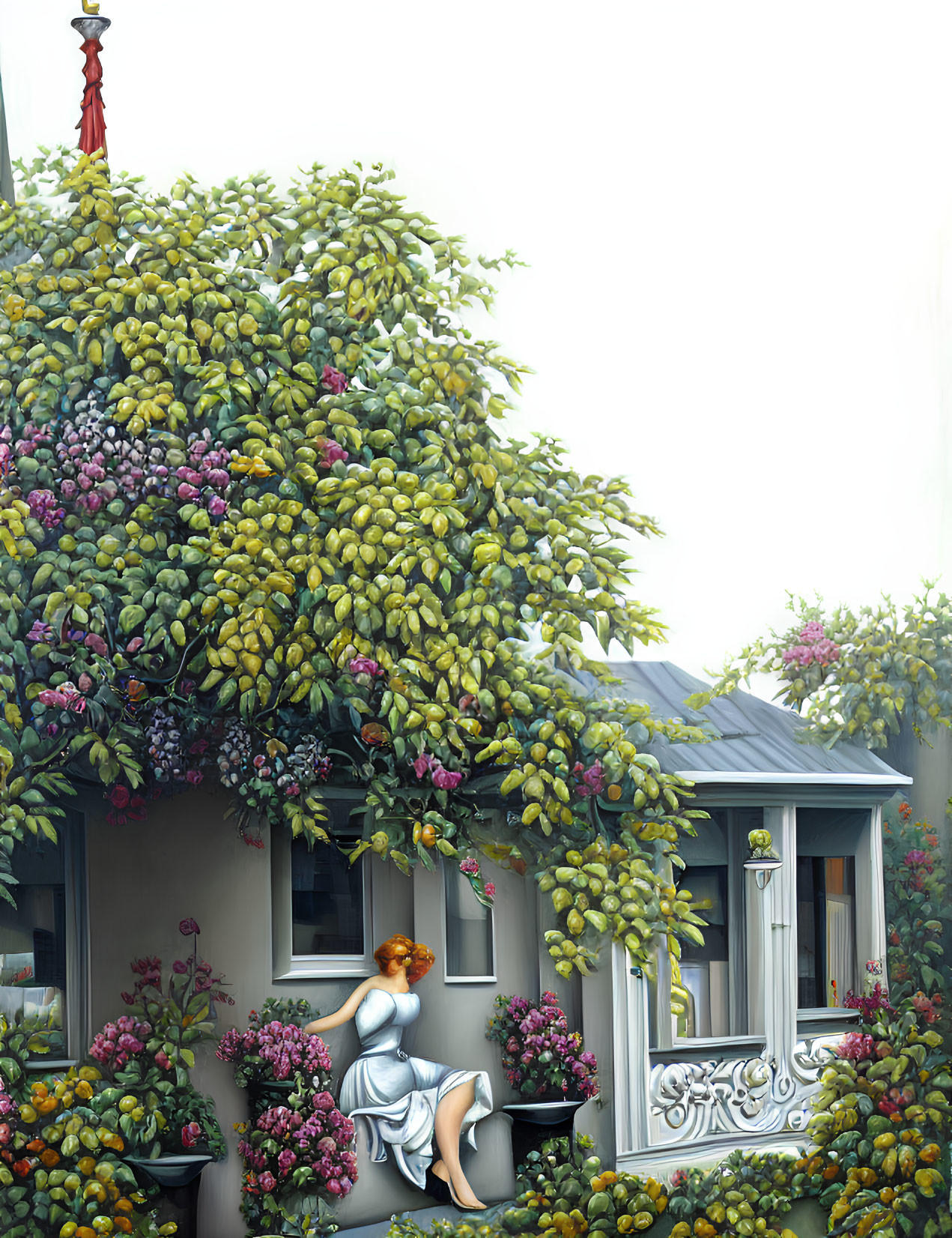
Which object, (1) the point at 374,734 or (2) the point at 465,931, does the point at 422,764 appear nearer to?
(1) the point at 374,734

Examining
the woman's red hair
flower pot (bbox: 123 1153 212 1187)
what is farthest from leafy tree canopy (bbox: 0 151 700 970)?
flower pot (bbox: 123 1153 212 1187)

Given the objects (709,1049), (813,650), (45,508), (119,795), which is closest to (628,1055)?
(709,1049)

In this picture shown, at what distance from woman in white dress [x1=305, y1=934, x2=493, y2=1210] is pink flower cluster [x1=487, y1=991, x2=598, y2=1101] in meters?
0.07

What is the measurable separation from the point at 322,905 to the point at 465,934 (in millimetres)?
281

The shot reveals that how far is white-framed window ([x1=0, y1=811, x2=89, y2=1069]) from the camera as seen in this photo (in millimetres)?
2150

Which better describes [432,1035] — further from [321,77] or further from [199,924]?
[321,77]

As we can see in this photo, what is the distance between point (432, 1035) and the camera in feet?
7.18

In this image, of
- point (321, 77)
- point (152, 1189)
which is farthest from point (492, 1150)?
point (321, 77)

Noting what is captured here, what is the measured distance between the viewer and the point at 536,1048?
7.21 ft

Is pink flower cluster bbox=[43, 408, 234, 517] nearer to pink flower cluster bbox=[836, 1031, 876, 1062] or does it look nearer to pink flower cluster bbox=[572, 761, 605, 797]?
pink flower cluster bbox=[572, 761, 605, 797]

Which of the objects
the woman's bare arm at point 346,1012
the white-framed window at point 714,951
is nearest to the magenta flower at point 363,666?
the woman's bare arm at point 346,1012

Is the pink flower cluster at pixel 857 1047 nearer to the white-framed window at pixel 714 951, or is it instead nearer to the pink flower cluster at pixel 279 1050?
the white-framed window at pixel 714 951

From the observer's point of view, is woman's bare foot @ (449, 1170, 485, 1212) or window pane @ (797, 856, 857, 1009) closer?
woman's bare foot @ (449, 1170, 485, 1212)

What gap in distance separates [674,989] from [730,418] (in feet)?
3.91
